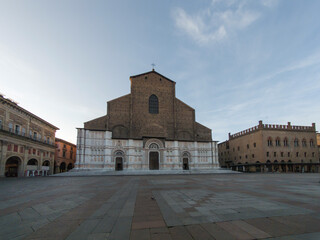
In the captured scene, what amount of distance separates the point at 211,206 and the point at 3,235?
509 cm

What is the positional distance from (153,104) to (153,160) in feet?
38.2

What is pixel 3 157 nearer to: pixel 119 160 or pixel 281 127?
pixel 119 160

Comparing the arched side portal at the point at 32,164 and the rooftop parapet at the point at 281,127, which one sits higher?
the rooftop parapet at the point at 281,127

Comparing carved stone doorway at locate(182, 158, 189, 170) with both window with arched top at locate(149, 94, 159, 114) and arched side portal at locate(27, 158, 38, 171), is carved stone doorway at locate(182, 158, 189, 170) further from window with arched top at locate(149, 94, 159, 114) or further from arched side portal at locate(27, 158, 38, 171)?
arched side portal at locate(27, 158, 38, 171)

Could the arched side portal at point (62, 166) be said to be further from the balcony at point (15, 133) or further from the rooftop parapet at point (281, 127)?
the rooftop parapet at point (281, 127)

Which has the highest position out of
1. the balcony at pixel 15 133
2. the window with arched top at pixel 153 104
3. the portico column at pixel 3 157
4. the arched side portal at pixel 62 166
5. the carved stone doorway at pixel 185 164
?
the window with arched top at pixel 153 104

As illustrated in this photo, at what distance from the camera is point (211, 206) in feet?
18.8

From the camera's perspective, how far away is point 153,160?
36.1 m

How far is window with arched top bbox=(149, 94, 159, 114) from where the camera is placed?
129ft

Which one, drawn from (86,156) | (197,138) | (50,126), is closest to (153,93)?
(197,138)

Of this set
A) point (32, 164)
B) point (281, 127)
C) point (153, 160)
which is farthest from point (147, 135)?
point (281, 127)

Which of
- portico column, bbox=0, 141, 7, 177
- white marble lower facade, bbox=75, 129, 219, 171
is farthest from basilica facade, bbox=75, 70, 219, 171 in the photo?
portico column, bbox=0, 141, 7, 177

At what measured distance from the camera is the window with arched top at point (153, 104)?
129 ft

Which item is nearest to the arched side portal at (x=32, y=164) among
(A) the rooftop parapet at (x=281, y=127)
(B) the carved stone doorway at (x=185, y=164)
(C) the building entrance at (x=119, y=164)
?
(C) the building entrance at (x=119, y=164)
